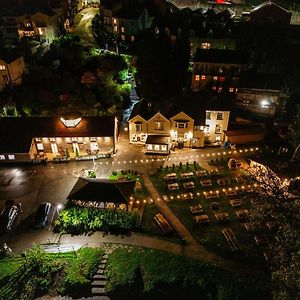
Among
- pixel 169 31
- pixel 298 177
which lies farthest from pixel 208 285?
pixel 169 31

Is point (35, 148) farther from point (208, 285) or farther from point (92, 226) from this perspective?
point (208, 285)

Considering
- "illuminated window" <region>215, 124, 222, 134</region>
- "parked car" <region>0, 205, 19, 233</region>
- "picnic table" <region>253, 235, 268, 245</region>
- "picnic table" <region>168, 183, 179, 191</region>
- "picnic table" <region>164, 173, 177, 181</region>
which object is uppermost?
"illuminated window" <region>215, 124, 222, 134</region>

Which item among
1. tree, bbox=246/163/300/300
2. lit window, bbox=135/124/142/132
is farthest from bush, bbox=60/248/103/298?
lit window, bbox=135/124/142/132

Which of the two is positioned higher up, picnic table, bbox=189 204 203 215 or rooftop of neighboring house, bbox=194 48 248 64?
rooftop of neighboring house, bbox=194 48 248 64

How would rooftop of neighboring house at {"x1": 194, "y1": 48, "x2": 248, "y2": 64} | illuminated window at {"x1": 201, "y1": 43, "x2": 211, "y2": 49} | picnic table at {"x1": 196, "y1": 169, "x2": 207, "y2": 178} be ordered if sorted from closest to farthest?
picnic table at {"x1": 196, "y1": 169, "x2": 207, "y2": 178} → rooftop of neighboring house at {"x1": 194, "y1": 48, "x2": 248, "y2": 64} → illuminated window at {"x1": 201, "y1": 43, "x2": 211, "y2": 49}

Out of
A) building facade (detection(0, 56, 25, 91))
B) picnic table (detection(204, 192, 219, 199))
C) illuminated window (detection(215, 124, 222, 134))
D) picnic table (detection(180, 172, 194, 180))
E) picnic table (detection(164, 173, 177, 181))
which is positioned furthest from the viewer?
building facade (detection(0, 56, 25, 91))

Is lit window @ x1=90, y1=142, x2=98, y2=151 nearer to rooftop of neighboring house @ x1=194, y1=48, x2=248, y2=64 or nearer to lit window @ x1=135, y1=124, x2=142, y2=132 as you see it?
lit window @ x1=135, y1=124, x2=142, y2=132

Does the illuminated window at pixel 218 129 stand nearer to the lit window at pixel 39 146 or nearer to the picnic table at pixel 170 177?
the picnic table at pixel 170 177
